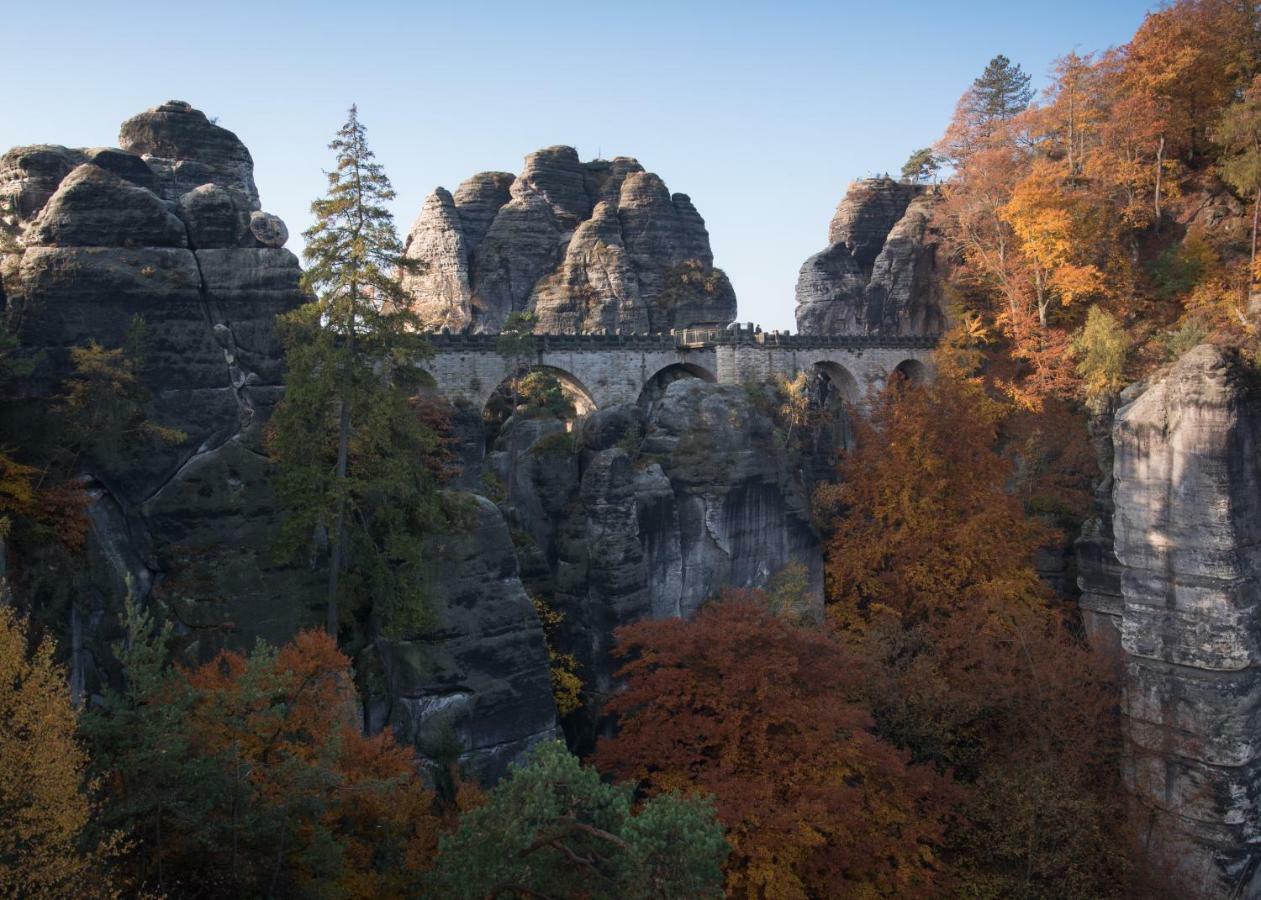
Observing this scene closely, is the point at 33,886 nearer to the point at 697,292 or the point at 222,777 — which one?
the point at 222,777

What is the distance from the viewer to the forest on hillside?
10.4m

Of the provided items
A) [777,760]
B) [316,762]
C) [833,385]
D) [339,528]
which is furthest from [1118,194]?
[316,762]

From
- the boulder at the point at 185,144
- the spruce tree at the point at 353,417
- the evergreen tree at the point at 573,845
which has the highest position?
the boulder at the point at 185,144

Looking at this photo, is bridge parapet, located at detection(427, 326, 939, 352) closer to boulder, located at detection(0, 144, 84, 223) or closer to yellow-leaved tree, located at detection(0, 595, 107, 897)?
boulder, located at detection(0, 144, 84, 223)

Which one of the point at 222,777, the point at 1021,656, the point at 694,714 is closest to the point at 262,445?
the point at 222,777

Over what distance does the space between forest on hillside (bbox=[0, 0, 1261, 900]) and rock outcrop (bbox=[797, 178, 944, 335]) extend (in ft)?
11.4

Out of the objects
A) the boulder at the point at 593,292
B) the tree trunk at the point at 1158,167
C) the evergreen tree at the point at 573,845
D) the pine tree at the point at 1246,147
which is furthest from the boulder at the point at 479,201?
the evergreen tree at the point at 573,845

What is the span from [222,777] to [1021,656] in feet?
67.4

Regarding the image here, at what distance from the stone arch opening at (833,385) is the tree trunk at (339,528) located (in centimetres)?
2525

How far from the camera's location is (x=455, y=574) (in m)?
18.8

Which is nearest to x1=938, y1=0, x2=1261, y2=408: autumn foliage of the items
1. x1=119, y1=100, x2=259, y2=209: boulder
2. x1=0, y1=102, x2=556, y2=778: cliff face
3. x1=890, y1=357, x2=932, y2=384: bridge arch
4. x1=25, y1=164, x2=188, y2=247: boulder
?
x1=890, y1=357, x2=932, y2=384: bridge arch

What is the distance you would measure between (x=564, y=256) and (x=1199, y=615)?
32041 millimetres

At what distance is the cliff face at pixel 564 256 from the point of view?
4206 cm

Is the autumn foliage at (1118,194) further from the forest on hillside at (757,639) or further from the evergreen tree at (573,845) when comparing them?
the evergreen tree at (573,845)
